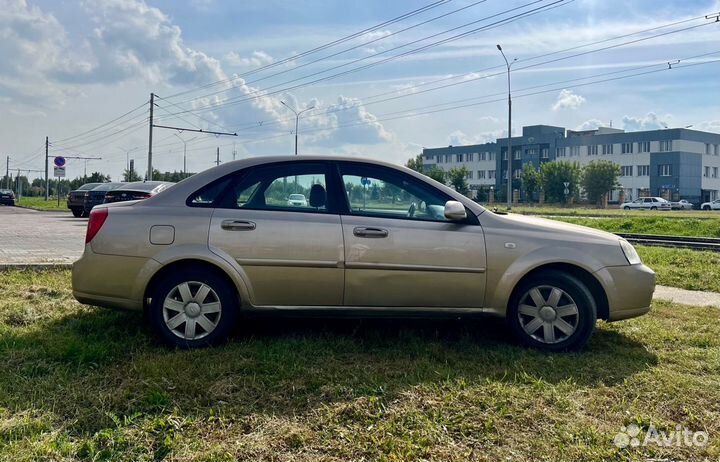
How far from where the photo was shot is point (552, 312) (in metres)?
4.86

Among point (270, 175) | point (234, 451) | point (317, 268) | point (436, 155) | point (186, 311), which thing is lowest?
point (234, 451)

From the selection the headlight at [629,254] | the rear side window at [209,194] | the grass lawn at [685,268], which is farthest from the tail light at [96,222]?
the grass lawn at [685,268]

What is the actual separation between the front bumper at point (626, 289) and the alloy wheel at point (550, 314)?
0.34m

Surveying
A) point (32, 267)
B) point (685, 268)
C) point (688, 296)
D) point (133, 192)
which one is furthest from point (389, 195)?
point (133, 192)

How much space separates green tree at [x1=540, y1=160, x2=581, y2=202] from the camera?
2682 inches

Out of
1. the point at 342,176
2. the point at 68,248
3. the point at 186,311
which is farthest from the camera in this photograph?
the point at 68,248

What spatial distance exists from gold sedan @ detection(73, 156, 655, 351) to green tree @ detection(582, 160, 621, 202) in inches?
2625

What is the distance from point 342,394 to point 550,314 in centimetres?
199

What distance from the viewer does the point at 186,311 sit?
470 centimetres

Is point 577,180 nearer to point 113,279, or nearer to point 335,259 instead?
point 335,259

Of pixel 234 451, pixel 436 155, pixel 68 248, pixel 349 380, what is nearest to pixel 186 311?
pixel 349 380

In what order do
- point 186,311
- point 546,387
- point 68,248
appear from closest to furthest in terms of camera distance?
point 546,387
point 186,311
point 68,248

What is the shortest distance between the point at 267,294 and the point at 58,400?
1.65m

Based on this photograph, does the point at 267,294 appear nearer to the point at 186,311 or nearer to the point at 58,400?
the point at 186,311
